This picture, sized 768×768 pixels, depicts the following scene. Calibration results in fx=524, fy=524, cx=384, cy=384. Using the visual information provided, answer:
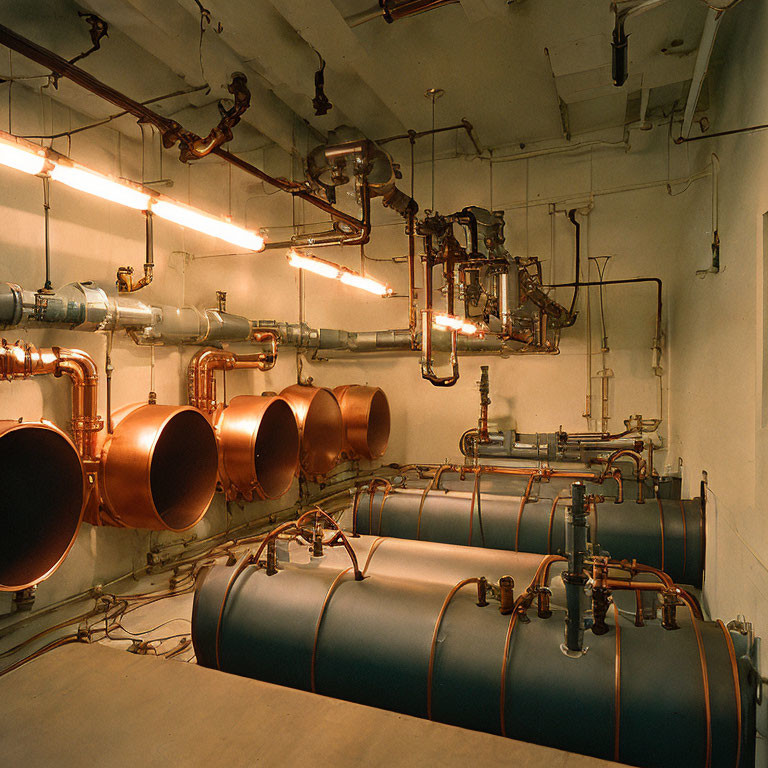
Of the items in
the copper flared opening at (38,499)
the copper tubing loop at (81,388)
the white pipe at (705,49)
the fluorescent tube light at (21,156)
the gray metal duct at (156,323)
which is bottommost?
the copper flared opening at (38,499)

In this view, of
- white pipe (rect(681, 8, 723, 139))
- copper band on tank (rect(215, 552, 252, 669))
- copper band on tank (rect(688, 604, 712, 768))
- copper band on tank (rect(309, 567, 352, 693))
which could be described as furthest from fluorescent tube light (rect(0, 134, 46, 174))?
copper band on tank (rect(688, 604, 712, 768))

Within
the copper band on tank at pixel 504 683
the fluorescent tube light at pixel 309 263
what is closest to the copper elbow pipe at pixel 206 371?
the fluorescent tube light at pixel 309 263

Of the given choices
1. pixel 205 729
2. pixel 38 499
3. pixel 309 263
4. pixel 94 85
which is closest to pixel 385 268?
pixel 309 263

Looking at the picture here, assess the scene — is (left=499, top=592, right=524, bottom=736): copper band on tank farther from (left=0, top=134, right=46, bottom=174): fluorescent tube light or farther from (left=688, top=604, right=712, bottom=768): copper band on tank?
(left=0, top=134, right=46, bottom=174): fluorescent tube light

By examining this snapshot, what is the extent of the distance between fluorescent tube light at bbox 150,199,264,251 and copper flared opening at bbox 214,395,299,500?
75.2 inches

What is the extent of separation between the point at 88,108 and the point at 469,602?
4.58 metres

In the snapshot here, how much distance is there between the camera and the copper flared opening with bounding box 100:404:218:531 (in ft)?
12.0

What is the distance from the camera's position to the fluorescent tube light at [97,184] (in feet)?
6.91

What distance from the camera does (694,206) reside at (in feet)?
16.1

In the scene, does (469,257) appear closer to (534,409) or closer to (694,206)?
(694,206)

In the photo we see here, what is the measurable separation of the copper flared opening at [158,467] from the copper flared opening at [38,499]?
0.31 m

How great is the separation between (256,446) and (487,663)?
3299 millimetres

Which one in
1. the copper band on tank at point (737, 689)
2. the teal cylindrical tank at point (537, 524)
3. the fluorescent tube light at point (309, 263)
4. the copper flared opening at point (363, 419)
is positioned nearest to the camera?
the copper band on tank at point (737, 689)

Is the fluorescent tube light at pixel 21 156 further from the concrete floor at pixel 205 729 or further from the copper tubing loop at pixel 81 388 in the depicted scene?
the concrete floor at pixel 205 729
